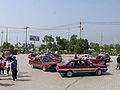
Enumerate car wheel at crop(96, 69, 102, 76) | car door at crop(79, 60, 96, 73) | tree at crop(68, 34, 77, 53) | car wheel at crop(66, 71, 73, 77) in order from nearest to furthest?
1. car wheel at crop(66, 71, 73, 77)
2. car door at crop(79, 60, 96, 73)
3. car wheel at crop(96, 69, 102, 76)
4. tree at crop(68, 34, 77, 53)

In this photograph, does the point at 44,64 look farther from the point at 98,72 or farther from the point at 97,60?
the point at 97,60

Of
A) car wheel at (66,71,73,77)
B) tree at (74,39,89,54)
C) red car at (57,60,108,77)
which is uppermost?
tree at (74,39,89,54)

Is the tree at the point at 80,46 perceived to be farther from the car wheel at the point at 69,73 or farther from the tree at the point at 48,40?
the car wheel at the point at 69,73

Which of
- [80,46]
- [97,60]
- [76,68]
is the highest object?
[80,46]

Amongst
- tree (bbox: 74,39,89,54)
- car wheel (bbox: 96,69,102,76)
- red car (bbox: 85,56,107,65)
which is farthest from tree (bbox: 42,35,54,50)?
car wheel (bbox: 96,69,102,76)

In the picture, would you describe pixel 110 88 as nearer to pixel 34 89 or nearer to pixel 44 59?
pixel 34 89

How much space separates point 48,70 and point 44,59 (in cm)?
224

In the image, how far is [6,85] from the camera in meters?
17.1

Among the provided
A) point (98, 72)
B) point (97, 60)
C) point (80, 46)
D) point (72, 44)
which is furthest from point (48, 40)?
point (98, 72)

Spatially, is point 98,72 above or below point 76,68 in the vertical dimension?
below

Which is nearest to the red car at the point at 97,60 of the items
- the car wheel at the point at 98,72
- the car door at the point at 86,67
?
the car wheel at the point at 98,72

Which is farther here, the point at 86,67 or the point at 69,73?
the point at 86,67

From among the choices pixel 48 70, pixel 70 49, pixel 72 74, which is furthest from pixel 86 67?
pixel 70 49

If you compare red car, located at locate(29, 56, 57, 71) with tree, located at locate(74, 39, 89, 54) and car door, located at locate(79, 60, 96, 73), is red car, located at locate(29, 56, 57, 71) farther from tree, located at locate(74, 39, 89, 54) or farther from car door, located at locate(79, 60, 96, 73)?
tree, located at locate(74, 39, 89, 54)
